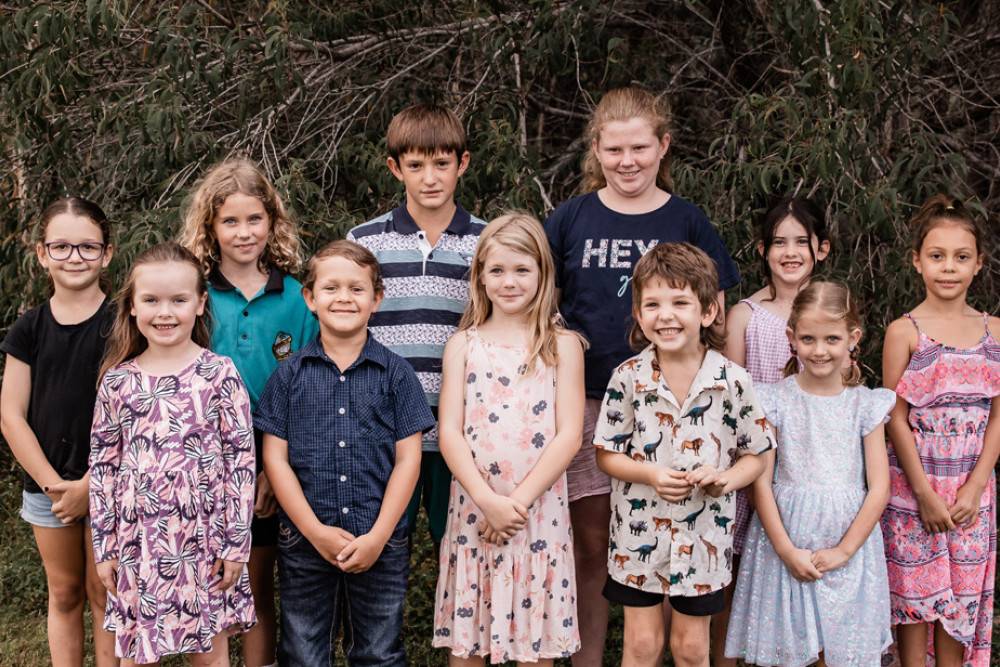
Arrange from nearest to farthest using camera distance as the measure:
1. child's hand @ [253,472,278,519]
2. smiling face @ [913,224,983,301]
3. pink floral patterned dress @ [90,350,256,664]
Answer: pink floral patterned dress @ [90,350,256,664] → child's hand @ [253,472,278,519] → smiling face @ [913,224,983,301]

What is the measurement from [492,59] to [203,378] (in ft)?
6.28

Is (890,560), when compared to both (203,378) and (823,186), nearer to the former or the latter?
(823,186)

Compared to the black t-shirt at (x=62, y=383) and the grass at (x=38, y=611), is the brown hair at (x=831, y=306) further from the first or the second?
the black t-shirt at (x=62, y=383)

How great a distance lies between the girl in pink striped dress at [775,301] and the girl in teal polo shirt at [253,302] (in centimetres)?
140

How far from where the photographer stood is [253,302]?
2889 mm

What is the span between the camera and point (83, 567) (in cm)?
281

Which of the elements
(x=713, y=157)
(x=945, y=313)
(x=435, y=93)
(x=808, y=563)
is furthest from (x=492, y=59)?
(x=808, y=563)

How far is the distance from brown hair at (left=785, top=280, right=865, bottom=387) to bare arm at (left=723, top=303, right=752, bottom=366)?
0.82 ft

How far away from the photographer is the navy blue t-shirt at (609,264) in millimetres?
2887

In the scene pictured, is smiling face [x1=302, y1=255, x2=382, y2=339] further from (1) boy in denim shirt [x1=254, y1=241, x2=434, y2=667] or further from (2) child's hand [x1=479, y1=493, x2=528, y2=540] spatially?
(2) child's hand [x1=479, y1=493, x2=528, y2=540]

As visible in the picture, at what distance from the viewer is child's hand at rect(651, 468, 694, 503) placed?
2.51 meters

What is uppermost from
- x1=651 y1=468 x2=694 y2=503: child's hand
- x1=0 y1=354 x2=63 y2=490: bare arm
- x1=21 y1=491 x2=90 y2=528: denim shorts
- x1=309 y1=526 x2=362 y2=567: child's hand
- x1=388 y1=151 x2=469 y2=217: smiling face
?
Result: x1=388 y1=151 x2=469 y2=217: smiling face

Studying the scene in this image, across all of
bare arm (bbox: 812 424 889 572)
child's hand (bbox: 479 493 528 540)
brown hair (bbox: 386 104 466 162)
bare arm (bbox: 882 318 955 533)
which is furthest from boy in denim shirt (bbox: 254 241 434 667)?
bare arm (bbox: 882 318 955 533)

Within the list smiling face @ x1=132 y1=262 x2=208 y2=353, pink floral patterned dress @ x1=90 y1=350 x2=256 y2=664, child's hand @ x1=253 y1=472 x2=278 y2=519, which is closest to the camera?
pink floral patterned dress @ x1=90 y1=350 x2=256 y2=664
